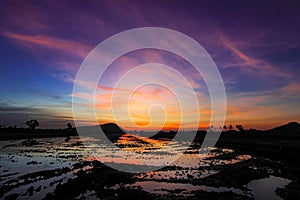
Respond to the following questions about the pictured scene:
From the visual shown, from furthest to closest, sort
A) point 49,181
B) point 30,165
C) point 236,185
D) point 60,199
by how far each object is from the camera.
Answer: point 30,165 → point 49,181 → point 236,185 → point 60,199

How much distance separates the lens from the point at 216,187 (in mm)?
20375

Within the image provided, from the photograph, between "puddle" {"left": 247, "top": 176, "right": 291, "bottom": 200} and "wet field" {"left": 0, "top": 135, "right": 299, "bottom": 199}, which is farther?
"puddle" {"left": 247, "top": 176, "right": 291, "bottom": 200}

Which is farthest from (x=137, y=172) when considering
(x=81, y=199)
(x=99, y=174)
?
(x=81, y=199)

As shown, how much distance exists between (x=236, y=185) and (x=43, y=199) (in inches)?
590

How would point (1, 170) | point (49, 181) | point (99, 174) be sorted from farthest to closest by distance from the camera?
1. point (1, 170)
2. point (99, 174)
3. point (49, 181)

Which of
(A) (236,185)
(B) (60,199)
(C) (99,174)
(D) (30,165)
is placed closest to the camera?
(B) (60,199)

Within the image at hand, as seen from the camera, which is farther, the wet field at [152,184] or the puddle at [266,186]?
the puddle at [266,186]

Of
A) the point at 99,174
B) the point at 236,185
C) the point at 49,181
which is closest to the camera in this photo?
the point at 236,185

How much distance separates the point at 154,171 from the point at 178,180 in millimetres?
5485

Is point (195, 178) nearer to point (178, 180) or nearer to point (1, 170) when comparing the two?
point (178, 180)

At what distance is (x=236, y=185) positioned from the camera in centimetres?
2098

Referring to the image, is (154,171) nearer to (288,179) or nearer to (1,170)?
(288,179)

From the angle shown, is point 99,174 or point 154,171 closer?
point 99,174

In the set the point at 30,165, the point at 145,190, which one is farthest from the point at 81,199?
the point at 30,165
